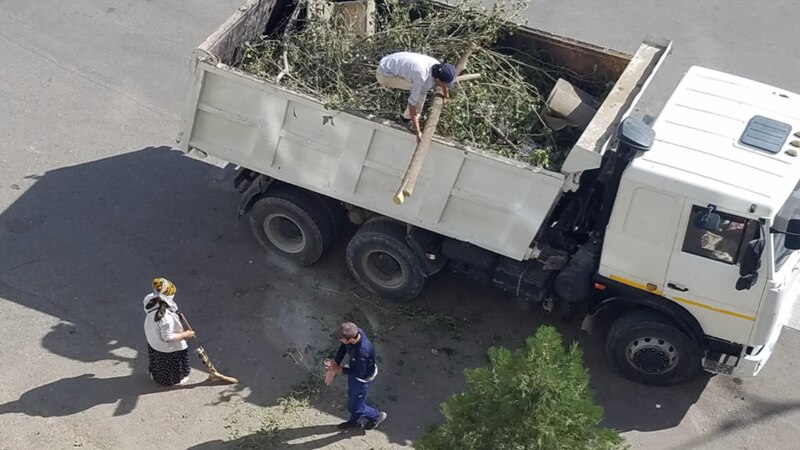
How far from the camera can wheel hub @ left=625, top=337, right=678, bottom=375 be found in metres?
8.30

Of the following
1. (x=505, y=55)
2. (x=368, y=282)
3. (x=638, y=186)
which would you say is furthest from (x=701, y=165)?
(x=368, y=282)

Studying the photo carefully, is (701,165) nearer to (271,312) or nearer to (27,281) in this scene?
(271,312)

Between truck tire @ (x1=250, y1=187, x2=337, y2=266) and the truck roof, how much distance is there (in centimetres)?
329

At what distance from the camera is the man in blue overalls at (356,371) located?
7535 millimetres

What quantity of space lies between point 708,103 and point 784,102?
2.19 feet

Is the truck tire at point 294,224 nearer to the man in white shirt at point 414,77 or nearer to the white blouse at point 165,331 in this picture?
the man in white shirt at point 414,77

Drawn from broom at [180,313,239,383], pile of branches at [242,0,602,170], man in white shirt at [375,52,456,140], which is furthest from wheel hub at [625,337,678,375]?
broom at [180,313,239,383]

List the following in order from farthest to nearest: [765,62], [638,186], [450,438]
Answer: [765,62] < [638,186] < [450,438]

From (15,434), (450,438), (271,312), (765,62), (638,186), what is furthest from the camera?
(765,62)

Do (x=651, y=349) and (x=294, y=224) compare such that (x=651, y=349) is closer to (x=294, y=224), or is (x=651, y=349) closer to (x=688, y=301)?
(x=688, y=301)

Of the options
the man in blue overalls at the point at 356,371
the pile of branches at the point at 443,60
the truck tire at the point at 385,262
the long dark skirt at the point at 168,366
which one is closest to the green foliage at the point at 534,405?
the man in blue overalls at the point at 356,371

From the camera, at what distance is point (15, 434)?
Answer: 804 centimetres

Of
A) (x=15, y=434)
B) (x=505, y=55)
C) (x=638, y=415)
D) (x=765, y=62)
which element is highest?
(x=765, y=62)

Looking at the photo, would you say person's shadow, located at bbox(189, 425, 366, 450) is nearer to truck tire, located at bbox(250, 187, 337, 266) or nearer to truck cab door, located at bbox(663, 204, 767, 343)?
truck tire, located at bbox(250, 187, 337, 266)
